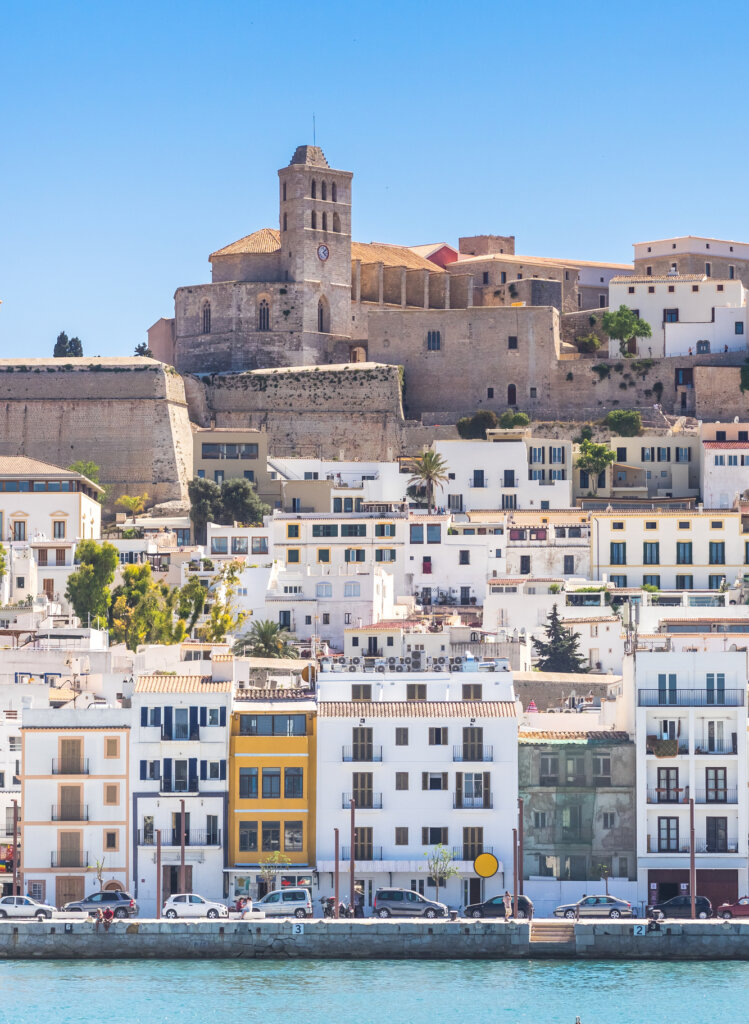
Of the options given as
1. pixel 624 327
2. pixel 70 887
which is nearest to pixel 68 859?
pixel 70 887

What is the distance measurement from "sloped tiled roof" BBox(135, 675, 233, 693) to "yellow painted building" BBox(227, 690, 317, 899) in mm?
682

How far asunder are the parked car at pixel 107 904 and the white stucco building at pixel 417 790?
3997 millimetres

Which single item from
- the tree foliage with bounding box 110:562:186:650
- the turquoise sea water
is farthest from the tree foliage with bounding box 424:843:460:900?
the tree foliage with bounding box 110:562:186:650

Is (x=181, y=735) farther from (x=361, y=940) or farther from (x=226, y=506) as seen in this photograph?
(x=226, y=506)

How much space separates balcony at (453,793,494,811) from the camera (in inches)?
1895

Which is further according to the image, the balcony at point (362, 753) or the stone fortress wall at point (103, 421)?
the stone fortress wall at point (103, 421)

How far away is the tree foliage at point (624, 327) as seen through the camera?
97.1 metres

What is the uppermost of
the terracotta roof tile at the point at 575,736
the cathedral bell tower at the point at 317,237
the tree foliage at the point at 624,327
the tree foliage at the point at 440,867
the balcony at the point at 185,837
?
the cathedral bell tower at the point at 317,237

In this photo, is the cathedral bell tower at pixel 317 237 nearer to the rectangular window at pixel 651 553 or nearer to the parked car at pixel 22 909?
the rectangular window at pixel 651 553

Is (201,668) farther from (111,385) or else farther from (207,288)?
(207,288)

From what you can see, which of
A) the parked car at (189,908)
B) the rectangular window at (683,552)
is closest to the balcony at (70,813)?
the parked car at (189,908)

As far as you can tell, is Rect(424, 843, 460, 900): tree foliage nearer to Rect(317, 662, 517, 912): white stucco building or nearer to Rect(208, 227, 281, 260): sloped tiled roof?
Rect(317, 662, 517, 912): white stucco building

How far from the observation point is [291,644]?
220 feet

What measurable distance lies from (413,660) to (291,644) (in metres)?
7.66
